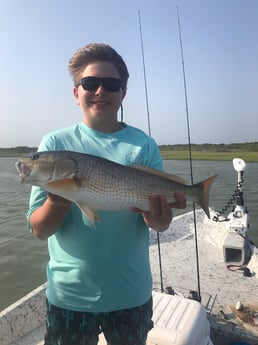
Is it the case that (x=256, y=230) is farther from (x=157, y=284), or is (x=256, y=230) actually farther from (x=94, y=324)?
(x=94, y=324)

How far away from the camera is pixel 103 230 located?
2.21 m

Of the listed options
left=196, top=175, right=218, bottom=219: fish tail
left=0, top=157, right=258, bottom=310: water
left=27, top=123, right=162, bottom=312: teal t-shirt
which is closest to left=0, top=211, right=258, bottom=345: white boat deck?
left=27, top=123, right=162, bottom=312: teal t-shirt

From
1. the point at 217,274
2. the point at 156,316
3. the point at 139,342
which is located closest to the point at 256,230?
the point at 217,274

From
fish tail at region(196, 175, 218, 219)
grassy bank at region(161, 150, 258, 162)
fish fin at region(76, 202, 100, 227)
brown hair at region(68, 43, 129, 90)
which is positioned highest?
brown hair at region(68, 43, 129, 90)

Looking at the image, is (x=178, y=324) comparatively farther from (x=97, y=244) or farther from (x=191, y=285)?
(x=191, y=285)

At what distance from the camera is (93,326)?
2238 mm

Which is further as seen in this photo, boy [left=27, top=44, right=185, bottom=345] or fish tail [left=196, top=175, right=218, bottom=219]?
fish tail [left=196, top=175, right=218, bottom=219]

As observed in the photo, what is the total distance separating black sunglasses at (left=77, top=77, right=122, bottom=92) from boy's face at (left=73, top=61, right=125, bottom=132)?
0.7 inches

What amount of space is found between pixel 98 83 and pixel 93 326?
5.17ft

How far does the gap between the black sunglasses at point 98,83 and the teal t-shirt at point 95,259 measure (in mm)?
371

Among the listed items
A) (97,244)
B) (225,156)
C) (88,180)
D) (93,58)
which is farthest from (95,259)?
(225,156)

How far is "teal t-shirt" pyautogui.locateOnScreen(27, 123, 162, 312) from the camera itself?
7.20 ft

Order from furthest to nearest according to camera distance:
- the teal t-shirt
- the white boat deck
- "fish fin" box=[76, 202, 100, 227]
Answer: the white boat deck < the teal t-shirt < "fish fin" box=[76, 202, 100, 227]

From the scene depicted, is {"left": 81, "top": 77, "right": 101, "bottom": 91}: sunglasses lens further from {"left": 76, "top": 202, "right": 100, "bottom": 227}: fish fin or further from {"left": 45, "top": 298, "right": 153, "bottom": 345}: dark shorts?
{"left": 45, "top": 298, "right": 153, "bottom": 345}: dark shorts
